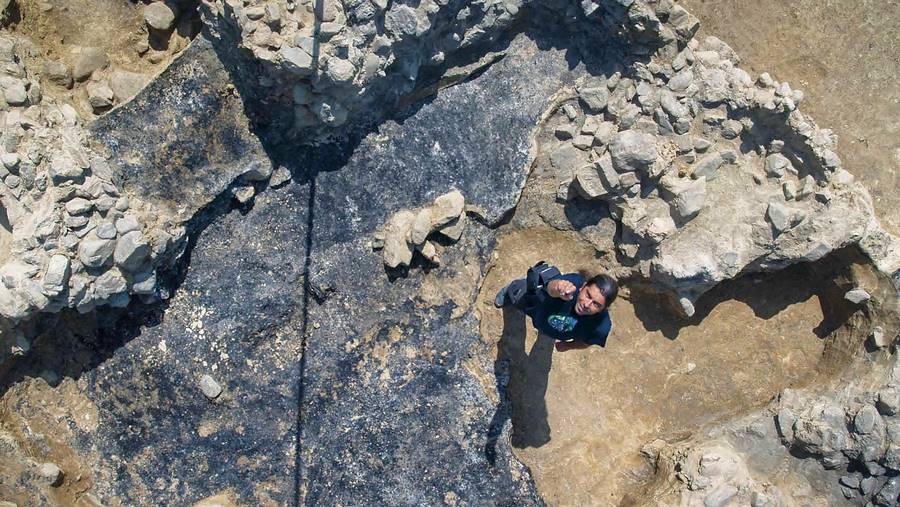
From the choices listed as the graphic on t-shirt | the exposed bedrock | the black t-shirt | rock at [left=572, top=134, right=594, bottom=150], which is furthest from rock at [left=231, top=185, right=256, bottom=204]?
rock at [left=572, top=134, right=594, bottom=150]

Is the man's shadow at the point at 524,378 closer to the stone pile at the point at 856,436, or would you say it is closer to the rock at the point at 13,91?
the stone pile at the point at 856,436

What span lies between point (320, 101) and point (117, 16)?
1.80 metres

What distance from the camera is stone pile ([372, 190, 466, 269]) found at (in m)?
4.93

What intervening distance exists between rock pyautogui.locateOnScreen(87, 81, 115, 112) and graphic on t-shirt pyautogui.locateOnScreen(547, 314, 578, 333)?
3474 millimetres

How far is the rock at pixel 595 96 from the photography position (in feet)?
17.1

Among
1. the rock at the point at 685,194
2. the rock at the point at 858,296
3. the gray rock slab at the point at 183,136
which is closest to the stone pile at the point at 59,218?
the gray rock slab at the point at 183,136

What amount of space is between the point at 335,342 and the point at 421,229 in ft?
3.52

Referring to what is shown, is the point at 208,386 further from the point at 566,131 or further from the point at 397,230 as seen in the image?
the point at 566,131

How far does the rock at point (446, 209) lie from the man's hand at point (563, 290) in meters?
1.12

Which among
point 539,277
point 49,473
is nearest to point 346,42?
point 539,277

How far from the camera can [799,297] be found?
5652mm

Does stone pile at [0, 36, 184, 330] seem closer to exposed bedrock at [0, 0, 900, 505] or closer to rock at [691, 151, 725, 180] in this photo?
exposed bedrock at [0, 0, 900, 505]

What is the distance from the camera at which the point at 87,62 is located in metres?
4.83

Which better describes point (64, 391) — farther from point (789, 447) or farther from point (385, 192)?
point (789, 447)
